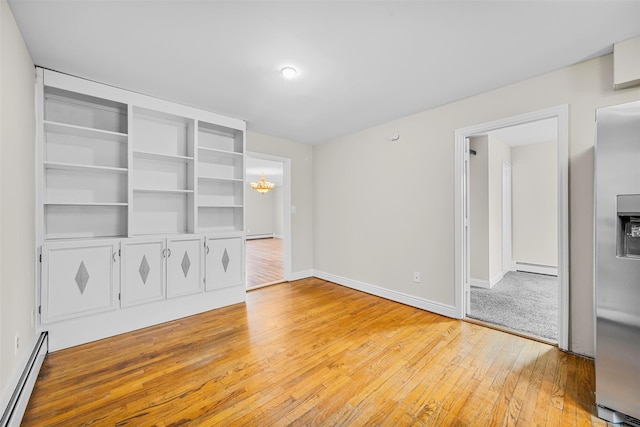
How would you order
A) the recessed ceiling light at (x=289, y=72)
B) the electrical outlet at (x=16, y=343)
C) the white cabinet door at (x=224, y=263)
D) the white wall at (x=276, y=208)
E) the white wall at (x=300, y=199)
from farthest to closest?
the white wall at (x=276, y=208) < the white wall at (x=300, y=199) < the white cabinet door at (x=224, y=263) < the recessed ceiling light at (x=289, y=72) < the electrical outlet at (x=16, y=343)

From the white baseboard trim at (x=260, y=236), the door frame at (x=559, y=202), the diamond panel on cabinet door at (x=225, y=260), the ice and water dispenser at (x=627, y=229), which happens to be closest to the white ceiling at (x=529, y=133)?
the door frame at (x=559, y=202)

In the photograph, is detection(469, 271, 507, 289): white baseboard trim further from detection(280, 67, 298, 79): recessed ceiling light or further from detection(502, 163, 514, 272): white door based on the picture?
detection(280, 67, 298, 79): recessed ceiling light

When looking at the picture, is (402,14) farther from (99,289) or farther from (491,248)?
(491,248)

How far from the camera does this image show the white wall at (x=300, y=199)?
→ 4543 millimetres

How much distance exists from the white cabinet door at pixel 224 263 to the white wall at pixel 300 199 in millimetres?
1220

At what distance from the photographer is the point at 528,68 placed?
2.27 meters

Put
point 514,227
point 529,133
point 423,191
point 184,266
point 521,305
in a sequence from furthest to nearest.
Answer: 1. point 514,227
2. point 529,133
3. point 521,305
4. point 423,191
5. point 184,266

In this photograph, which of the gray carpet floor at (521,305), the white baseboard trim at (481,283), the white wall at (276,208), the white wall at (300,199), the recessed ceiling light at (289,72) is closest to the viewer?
the recessed ceiling light at (289,72)

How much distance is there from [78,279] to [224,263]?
139 cm

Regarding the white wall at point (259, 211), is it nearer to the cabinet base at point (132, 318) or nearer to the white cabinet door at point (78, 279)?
the cabinet base at point (132, 318)

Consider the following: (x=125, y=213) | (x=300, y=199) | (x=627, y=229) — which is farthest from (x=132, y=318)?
(x=627, y=229)

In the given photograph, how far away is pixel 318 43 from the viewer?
6.31ft

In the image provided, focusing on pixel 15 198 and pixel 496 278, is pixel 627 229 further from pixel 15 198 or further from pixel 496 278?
pixel 15 198

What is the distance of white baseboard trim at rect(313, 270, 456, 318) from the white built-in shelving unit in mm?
1608
